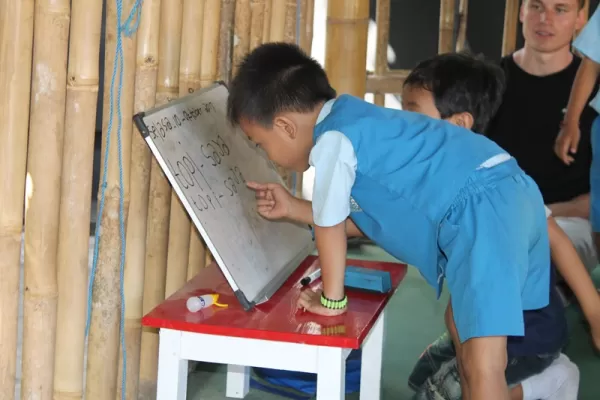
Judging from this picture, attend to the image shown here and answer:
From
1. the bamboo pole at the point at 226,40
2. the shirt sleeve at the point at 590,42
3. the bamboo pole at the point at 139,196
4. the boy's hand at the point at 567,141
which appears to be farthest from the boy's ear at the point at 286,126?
the boy's hand at the point at 567,141

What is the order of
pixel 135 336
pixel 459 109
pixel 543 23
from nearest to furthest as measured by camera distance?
pixel 135 336 → pixel 459 109 → pixel 543 23

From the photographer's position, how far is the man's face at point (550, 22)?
3.01 meters

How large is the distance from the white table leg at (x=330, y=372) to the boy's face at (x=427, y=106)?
762 millimetres

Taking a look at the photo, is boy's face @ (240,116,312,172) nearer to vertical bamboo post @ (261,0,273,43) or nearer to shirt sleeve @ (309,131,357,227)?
shirt sleeve @ (309,131,357,227)

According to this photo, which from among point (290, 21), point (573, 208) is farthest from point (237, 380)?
point (573, 208)

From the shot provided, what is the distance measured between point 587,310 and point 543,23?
133 centimetres

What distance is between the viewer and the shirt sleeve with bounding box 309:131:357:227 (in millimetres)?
1622

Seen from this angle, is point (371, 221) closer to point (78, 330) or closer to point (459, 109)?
point (459, 109)

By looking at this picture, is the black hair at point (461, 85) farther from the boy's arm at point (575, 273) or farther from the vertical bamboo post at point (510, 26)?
the vertical bamboo post at point (510, 26)

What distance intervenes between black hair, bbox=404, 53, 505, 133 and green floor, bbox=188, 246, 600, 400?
0.73 m

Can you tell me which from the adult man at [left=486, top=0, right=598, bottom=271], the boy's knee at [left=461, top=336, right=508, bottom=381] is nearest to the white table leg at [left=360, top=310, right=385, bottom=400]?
the boy's knee at [left=461, top=336, right=508, bottom=381]

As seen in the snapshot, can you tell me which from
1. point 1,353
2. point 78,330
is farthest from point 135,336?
point 1,353

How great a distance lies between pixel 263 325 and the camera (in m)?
1.61

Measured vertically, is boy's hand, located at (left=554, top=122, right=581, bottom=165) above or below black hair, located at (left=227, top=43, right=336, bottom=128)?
below
